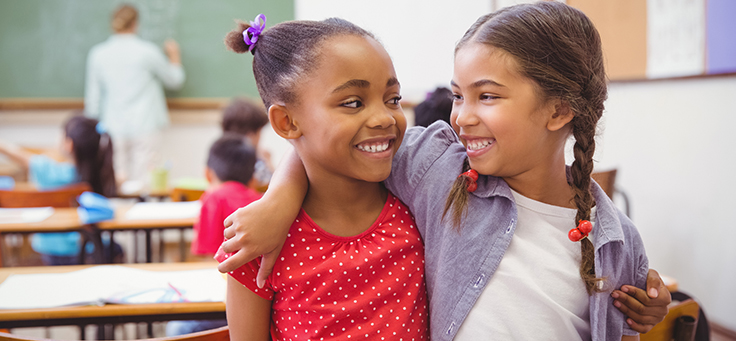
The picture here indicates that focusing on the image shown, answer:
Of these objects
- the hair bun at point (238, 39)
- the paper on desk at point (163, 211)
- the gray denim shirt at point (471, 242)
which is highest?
the hair bun at point (238, 39)

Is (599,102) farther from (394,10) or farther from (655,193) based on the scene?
(394,10)

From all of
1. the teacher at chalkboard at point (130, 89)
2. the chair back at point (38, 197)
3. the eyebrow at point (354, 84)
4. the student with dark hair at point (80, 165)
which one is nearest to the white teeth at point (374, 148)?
the eyebrow at point (354, 84)

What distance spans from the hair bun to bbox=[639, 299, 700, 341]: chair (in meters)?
0.98

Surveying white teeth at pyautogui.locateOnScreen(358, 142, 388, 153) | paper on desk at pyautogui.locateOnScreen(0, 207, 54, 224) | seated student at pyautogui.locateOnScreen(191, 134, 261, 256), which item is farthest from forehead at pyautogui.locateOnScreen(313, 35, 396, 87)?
paper on desk at pyautogui.locateOnScreen(0, 207, 54, 224)

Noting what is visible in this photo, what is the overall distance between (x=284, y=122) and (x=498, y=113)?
1.30 ft

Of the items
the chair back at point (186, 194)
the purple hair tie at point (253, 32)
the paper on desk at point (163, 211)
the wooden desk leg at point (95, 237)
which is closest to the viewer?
the purple hair tie at point (253, 32)

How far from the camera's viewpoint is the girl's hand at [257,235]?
91cm

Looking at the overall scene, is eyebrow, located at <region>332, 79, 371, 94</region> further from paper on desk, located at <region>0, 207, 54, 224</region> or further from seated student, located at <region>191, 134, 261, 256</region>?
paper on desk, located at <region>0, 207, 54, 224</region>

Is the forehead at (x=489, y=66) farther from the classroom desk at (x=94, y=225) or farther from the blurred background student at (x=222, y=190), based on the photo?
the classroom desk at (x=94, y=225)

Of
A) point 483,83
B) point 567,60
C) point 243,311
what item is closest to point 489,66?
point 483,83

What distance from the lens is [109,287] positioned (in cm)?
145

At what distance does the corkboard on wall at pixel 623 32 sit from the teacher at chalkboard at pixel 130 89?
11.1 feet

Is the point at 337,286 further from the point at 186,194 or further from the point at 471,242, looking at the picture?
the point at 186,194

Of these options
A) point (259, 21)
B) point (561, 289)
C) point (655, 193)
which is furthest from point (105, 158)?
Result: point (655, 193)
